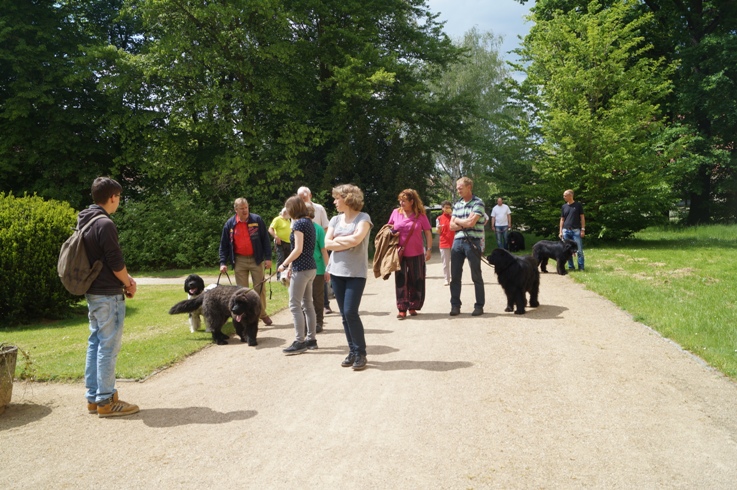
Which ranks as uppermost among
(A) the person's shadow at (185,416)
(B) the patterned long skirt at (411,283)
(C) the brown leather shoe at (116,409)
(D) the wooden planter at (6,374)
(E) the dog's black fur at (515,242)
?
(E) the dog's black fur at (515,242)

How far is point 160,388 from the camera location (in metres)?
6.35

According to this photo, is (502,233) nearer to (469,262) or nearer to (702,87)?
(469,262)

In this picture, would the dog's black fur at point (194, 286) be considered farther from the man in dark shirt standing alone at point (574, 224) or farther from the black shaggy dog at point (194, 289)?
Answer: the man in dark shirt standing alone at point (574, 224)

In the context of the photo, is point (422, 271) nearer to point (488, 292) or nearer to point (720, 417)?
point (488, 292)

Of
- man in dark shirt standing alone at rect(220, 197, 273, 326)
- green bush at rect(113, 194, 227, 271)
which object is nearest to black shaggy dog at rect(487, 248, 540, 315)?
man in dark shirt standing alone at rect(220, 197, 273, 326)

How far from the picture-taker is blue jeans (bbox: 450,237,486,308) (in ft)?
30.7

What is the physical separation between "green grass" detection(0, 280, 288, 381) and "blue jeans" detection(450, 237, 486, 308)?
3.64 meters

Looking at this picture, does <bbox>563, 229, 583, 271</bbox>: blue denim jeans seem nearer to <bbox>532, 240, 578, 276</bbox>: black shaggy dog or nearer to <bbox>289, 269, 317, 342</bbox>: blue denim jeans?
<bbox>532, 240, 578, 276</bbox>: black shaggy dog

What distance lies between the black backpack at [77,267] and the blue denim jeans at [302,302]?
264 cm

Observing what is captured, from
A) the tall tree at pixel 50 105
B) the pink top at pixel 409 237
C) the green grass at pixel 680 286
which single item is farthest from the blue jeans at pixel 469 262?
the tall tree at pixel 50 105

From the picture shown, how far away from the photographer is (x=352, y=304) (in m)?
6.52

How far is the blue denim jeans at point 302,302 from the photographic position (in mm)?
7375

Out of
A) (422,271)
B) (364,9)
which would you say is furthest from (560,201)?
(422,271)

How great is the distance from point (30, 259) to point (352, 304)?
775 cm
